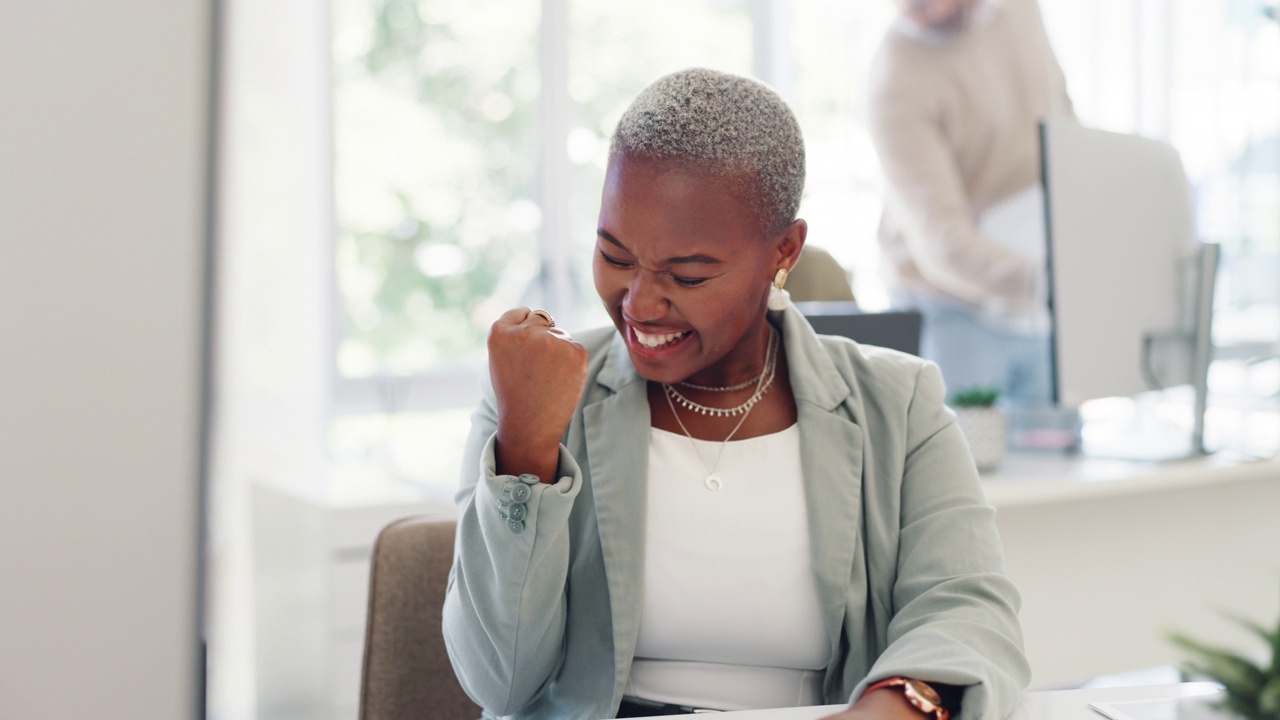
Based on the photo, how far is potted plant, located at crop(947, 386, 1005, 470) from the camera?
2238 millimetres

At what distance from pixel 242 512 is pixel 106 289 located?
0.40m

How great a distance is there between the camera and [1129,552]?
2.42m

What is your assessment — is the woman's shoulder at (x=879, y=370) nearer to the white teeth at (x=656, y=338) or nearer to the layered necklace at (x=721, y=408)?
the layered necklace at (x=721, y=408)

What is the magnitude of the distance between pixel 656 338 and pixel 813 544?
0.94ft

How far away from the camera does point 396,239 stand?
2840 millimetres

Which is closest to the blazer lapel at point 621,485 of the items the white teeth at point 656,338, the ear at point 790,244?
the white teeth at point 656,338

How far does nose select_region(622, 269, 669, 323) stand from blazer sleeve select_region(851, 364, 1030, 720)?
350 millimetres

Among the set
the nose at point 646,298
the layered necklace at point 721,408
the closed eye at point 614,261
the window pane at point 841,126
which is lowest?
the layered necklace at point 721,408

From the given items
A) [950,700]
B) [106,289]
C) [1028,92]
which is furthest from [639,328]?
[1028,92]

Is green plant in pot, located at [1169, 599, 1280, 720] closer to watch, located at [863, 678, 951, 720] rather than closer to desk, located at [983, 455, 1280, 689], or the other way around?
watch, located at [863, 678, 951, 720]

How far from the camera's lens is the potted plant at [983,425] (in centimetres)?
224

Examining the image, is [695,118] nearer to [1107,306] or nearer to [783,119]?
[783,119]

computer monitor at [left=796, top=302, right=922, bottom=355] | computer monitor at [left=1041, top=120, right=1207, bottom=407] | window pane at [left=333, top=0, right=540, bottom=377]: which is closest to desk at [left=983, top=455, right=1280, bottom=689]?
computer monitor at [left=1041, top=120, right=1207, bottom=407]

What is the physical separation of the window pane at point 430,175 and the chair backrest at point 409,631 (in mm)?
1558
